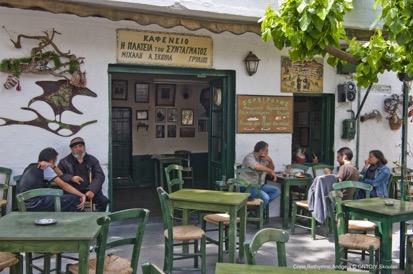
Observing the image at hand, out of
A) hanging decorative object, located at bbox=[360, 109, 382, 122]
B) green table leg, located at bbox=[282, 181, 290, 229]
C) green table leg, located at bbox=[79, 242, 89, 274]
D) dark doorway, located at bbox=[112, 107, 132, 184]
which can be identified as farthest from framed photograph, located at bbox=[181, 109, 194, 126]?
green table leg, located at bbox=[79, 242, 89, 274]

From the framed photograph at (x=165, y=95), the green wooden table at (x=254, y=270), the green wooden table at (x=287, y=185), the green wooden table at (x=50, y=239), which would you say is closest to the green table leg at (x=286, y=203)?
the green wooden table at (x=287, y=185)

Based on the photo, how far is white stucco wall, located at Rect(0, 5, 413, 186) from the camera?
6.14m

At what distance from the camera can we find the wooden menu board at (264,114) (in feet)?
25.0

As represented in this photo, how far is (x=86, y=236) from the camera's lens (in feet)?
11.5

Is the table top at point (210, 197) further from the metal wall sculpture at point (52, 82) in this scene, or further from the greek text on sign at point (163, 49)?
the greek text on sign at point (163, 49)

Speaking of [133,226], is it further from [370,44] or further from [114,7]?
[370,44]

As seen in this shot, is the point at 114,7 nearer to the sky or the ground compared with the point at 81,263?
nearer to the sky

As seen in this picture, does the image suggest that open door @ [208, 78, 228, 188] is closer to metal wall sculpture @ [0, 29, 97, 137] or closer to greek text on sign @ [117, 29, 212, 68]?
greek text on sign @ [117, 29, 212, 68]

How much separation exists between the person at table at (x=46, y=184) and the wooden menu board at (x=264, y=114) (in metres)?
2.84

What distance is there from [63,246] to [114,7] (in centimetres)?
360

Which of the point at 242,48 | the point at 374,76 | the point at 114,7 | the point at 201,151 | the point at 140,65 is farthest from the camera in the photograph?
the point at 201,151

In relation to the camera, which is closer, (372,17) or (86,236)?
(86,236)

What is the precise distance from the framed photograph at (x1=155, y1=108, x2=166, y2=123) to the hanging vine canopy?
695cm

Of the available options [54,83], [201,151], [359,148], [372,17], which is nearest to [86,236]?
[54,83]
